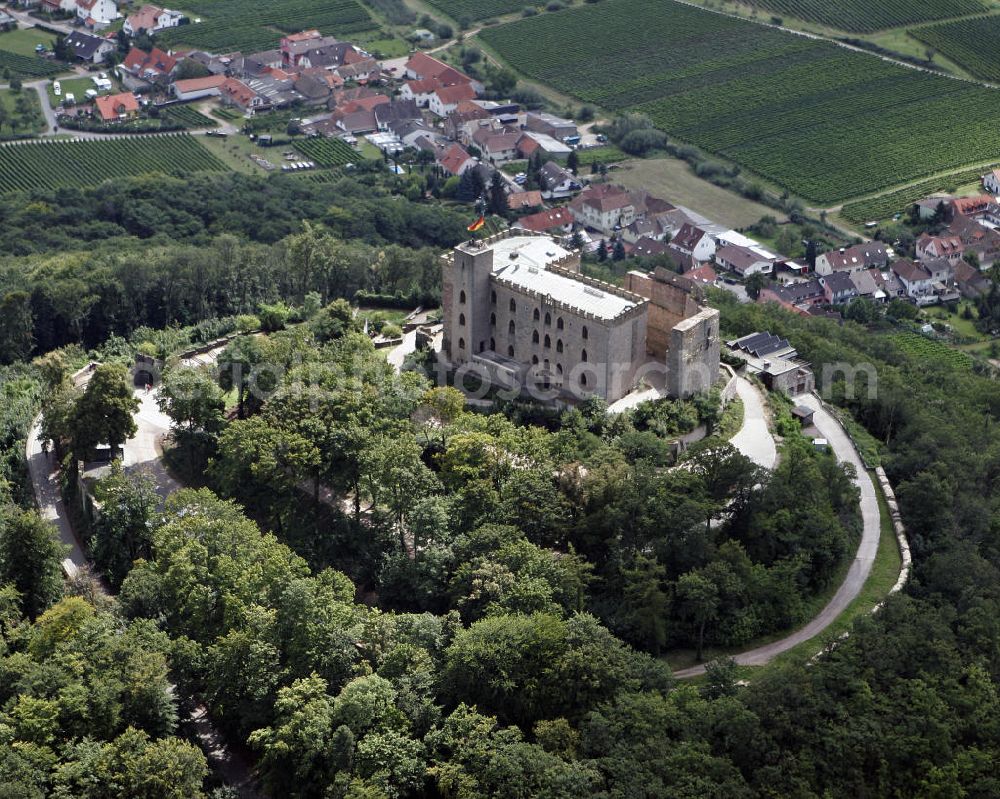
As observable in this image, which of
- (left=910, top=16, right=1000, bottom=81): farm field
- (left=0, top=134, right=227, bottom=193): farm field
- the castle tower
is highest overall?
the castle tower

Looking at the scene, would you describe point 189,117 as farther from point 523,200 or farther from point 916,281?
point 916,281

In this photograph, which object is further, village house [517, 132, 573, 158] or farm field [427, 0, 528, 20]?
farm field [427, 0, 528, 20]

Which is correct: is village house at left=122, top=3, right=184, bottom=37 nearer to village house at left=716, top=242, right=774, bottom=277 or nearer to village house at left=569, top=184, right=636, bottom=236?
village house at left=569, top=184, right=636, bottom=236

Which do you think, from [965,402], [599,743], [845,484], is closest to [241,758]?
[599,743]

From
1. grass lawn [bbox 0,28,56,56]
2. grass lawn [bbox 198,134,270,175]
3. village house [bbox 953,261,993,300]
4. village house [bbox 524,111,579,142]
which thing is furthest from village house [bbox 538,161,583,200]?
grass lawn [bbox 0,28,56,56]

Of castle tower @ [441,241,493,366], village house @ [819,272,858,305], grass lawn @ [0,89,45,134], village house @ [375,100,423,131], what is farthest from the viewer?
village house @ [375,100,423,131]

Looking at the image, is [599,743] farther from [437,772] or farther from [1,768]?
[1,768]

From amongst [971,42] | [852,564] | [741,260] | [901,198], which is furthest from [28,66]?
[852,564]
